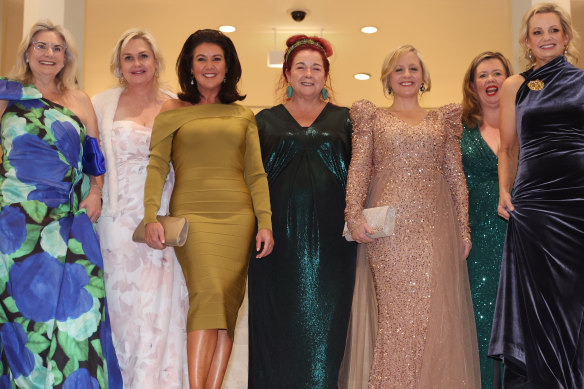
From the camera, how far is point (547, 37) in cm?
367

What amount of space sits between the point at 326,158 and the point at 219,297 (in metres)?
1.04

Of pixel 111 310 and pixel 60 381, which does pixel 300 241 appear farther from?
pixel 60 381

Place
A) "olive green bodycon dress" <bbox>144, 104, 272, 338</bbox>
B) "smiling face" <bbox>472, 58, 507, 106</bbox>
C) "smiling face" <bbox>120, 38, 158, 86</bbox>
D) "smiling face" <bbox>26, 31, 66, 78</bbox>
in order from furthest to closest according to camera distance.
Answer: "smiling face" <bbox>472, 58, 507, 106</bbox>
"smiling face" <bbox>120, 38, 158, 86</bbox>
"smiling face" <bbox>26, 31, 66, 78</bbox>
"olive green bodycon dress" <bbox>144, 104, 272, 338</bbox>

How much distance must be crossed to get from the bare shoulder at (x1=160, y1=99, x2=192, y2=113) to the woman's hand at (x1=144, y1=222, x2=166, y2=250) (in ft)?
2.33

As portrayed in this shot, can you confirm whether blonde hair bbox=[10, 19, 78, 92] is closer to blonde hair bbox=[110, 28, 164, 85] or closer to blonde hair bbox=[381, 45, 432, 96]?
blonde hair bbox=[110, 28, 164, 85]

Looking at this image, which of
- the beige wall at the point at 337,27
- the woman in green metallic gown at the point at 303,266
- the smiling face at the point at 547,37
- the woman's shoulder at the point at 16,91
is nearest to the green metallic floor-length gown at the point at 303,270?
the woman in green metallic gown at the point at 303,266

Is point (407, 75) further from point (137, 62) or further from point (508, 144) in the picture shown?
point (137, 62)

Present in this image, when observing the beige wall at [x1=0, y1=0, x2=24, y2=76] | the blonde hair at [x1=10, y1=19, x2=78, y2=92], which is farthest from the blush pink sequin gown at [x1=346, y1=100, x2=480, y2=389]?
the beige wall at [x1=0, y1=0, x2=24, y2=76]

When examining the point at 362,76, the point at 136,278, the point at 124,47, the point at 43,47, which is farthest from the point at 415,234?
the point at 362,76

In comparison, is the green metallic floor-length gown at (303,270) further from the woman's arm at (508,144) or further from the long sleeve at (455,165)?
the woman's arm at (508,144)

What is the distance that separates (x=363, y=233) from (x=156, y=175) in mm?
1134

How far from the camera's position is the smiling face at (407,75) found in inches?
161

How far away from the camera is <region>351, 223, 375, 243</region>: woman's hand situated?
370 centimetres

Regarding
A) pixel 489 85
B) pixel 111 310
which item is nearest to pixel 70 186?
pixel 111 310
